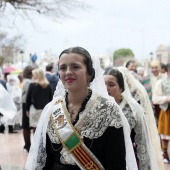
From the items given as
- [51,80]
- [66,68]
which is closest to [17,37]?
[51,80]

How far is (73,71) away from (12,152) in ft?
21.6

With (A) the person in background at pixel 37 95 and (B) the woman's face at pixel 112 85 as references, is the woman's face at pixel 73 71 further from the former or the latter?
(A) the person in background at pixel 37 95

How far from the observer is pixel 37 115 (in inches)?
325

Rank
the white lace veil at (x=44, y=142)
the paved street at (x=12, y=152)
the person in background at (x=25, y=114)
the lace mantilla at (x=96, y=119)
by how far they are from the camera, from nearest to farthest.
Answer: the lace mantilla at (x=96, y=119)
the white lace veil at (x=44, y=142)
the paved street at (x=12, y=152)
the person in background at (x=25, y=114)

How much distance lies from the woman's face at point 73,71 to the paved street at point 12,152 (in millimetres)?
4706

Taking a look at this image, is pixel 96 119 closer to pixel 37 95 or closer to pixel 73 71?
pixel 73 71

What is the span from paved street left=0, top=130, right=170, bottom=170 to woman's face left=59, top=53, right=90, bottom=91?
4.71m

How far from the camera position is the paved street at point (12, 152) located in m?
7.20

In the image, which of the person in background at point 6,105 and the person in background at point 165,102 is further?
the person in background at point 165,102

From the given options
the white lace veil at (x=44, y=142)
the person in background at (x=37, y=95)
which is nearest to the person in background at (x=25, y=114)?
the person in background at (x=37, y=95)

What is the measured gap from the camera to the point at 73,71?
8.02 feet

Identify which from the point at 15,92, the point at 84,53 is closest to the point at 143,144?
the point at 84,53

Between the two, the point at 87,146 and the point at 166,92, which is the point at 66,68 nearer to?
the point at 87,146

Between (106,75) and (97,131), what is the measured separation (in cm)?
138
